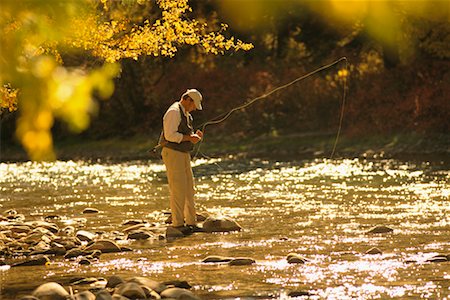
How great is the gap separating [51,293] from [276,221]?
23.4 feet

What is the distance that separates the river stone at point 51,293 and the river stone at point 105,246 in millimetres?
3539

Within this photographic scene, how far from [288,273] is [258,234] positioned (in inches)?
147

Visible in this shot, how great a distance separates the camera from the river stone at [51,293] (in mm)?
9180

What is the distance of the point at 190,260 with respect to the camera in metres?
12.0

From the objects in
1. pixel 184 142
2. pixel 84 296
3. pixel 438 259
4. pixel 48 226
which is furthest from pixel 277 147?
pixel 84 296

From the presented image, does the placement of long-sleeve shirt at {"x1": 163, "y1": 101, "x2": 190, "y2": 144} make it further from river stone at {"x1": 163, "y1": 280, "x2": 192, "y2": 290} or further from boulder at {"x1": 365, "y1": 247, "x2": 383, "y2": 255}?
river stone at {"x1": 163, "y1": 280, "x2": 192, "y2": 290}

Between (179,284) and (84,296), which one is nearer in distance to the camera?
(84,296)

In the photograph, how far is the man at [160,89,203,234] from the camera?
48.7 ft

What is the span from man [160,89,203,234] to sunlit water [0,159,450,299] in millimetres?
803

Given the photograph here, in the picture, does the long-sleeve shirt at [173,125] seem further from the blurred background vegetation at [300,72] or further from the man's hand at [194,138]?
the blurred background vegetation at [300,72]

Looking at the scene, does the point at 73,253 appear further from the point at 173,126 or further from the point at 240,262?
the point at 173,126

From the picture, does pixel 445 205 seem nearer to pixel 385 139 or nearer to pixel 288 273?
pixel 288 273

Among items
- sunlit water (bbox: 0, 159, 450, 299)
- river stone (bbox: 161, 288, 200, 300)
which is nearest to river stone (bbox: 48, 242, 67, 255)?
sunlit water (bbox: 0, 159, 450, 299)

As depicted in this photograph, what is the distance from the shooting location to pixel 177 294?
A: 359 inches
